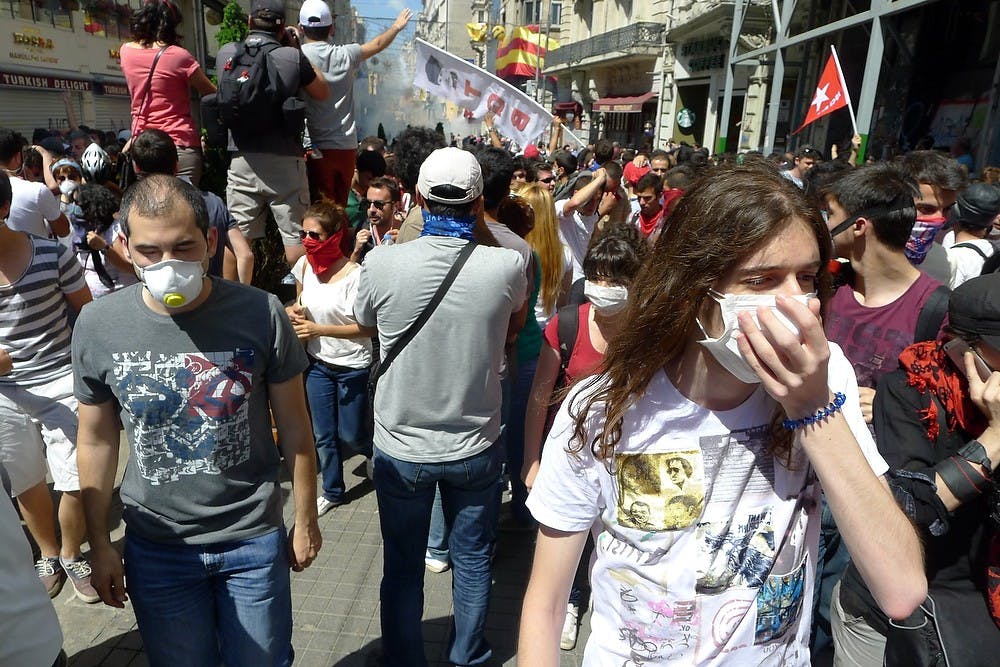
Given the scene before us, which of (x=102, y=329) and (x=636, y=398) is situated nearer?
(x=636, y=398)

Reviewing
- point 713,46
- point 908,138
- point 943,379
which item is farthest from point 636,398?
point 713,46

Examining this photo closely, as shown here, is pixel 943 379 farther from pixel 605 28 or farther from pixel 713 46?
pixel 605 28

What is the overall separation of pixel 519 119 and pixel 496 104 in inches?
12.2

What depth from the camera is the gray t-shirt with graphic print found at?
2082 millimetres

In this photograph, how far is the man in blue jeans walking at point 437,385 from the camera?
2.61 m

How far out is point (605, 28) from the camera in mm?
37281

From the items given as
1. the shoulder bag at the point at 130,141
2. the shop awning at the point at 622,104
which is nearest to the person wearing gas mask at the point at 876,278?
the shoulder bag at the point at 130,141

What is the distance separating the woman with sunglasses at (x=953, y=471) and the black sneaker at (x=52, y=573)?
373cm

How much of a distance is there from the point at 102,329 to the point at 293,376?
593mm

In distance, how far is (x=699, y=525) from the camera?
1.45 meters

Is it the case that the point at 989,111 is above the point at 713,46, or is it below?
below

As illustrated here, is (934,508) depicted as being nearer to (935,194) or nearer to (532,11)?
(935,194)

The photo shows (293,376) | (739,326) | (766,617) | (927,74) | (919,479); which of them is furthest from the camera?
(927,74)

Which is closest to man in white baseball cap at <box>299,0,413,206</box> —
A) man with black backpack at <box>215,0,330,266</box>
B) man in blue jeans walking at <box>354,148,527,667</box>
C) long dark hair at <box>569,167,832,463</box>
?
man with black backpack at <box>215,0,330,266</box>
